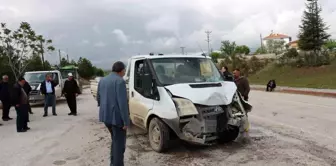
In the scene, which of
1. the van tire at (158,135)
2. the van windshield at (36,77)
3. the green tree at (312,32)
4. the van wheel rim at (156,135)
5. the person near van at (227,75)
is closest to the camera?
the van tire at (158,135)

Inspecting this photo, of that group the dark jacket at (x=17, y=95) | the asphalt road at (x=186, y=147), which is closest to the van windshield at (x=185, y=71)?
the asphalt road at (x=186, y=147)

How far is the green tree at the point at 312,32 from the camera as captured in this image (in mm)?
41500

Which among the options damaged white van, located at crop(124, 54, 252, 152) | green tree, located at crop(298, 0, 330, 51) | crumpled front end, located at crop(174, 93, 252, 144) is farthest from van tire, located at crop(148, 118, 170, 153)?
green tree, located at crop(298, 0, 330, 51)

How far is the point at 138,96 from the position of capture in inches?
296

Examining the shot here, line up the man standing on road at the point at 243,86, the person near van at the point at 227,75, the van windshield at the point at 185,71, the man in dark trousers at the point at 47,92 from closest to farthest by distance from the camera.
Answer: the van windshield at the point at 185,71
the person near van at the point at 227,75
the man standing on road at the point at 243,86
the man in dark trousers at the point at 47,92

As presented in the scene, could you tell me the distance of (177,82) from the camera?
699cm

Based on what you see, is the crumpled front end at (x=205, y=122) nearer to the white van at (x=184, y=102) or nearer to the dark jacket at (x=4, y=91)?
the white van at (x=184, y=102)

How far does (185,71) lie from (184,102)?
50.1 inches

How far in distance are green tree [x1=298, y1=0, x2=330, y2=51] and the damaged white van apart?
123ft

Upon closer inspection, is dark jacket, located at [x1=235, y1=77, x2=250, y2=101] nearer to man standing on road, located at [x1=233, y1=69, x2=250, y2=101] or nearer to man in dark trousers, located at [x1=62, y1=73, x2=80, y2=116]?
man standing on road, located at [x1=233, y1=69, x2=250, y2=101]

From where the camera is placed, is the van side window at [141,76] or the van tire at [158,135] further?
the van side window at [141,76]

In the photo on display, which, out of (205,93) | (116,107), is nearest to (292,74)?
(205,93)

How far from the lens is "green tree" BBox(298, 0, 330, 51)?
4150 centimetres

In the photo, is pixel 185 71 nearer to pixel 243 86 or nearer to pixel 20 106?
pixel 243 86
